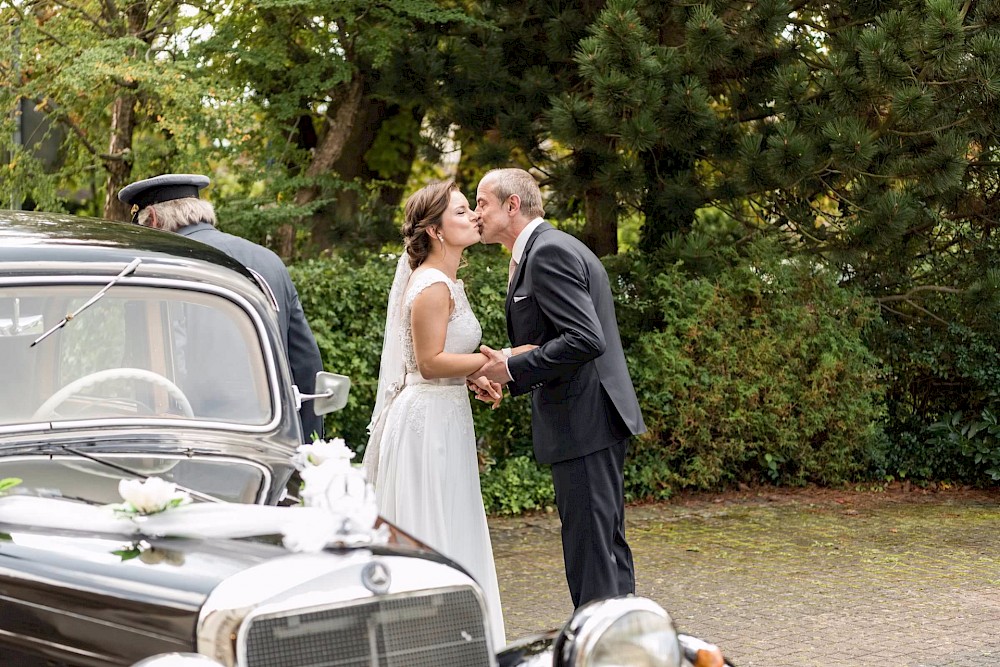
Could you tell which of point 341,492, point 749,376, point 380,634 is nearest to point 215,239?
point 341,492

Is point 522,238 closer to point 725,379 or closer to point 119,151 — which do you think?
point 725,379

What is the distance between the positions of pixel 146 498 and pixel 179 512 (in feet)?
0.29

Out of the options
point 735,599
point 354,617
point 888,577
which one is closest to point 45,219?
point 354,617

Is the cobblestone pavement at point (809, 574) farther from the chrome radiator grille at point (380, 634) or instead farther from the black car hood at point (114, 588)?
the black car hood at point (114, 588)

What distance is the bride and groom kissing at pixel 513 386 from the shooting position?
501cm

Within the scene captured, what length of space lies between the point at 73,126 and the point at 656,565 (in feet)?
19.4

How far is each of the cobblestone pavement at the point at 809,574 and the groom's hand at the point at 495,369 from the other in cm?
164

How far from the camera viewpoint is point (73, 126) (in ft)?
32.4

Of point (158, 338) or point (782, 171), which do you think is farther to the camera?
point (782, 171)

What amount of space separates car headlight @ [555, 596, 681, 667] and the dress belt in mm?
2387

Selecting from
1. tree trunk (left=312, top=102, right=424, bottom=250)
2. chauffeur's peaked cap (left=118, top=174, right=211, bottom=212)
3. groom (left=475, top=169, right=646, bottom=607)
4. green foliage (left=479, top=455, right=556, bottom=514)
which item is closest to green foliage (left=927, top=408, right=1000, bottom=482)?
green foliage (left=479, top=455, right=556, bottom=514)

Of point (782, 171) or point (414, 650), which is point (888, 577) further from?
point (414, 650)

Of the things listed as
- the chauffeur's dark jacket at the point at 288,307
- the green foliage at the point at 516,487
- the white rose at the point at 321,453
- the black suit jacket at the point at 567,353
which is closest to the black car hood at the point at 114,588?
the white rose at the point at 321,453

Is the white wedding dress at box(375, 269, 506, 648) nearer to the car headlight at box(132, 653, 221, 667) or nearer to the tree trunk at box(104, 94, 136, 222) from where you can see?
the car headlight at box(132, 653, 221, 667)
